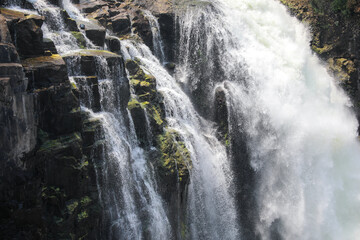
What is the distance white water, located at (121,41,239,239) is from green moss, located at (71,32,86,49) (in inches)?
94.2

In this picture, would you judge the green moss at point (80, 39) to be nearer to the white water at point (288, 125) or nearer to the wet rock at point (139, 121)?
the wet rock at point (139, 121)

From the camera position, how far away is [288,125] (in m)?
20.0

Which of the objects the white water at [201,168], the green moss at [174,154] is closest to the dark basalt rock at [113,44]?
the white water at [201,168]

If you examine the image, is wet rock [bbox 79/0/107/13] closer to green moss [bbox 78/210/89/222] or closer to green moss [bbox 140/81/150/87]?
green moss [bbox 140/81/150/87]

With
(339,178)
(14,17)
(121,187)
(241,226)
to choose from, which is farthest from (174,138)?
(339,178)

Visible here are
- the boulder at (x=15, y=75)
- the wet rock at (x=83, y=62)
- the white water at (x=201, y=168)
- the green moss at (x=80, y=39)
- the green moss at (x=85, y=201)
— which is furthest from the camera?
the white water at (x=201, y=168)

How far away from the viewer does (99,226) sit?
37.8 feet

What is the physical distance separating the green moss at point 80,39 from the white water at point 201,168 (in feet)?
7.85

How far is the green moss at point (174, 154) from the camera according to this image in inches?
556

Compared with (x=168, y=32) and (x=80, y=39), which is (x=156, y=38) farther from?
(x=80, y=39)

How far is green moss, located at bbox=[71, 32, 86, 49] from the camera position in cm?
1498

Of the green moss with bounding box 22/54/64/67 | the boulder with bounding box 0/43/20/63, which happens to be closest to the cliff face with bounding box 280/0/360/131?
the green moss with bounding box 22/54/64/67

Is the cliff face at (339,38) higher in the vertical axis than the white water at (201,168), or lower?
higher

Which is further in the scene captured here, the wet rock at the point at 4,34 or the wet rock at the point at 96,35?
the wet rock at the point at 96,35
